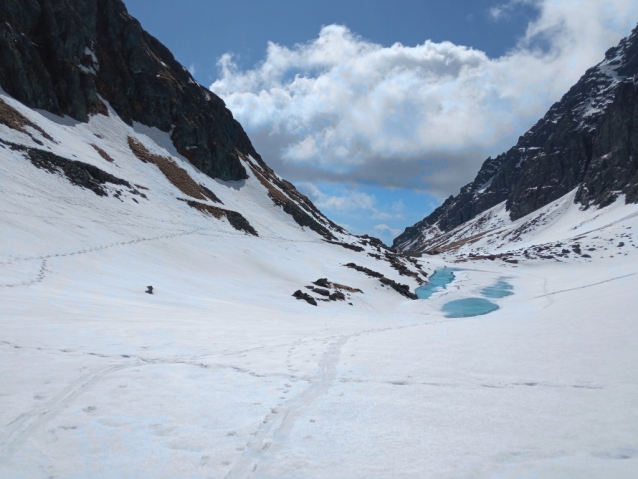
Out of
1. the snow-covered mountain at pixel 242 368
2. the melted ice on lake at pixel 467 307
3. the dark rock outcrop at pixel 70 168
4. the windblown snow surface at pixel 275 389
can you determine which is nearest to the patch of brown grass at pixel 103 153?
the dark rock outcrop at pixel 70 168

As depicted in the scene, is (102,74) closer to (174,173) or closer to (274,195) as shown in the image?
(174,173)

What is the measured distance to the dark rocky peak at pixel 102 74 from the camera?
49844mm

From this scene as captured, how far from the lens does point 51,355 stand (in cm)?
848

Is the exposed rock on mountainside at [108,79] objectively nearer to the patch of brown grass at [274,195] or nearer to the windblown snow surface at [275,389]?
the patch of brown grass at [274,195]

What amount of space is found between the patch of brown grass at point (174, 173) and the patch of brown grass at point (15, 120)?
50.5 ft

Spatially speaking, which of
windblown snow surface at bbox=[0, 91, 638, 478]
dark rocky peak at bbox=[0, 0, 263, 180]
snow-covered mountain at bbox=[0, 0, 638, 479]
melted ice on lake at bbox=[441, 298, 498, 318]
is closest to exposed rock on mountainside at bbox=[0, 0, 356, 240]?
dark rocky peak at bbox=[0, 0, 263, 180]

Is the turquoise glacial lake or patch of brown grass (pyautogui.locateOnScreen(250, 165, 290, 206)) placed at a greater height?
patch of brown grass (pyautogui.locateOnScreen(250, 165, 290, 206))

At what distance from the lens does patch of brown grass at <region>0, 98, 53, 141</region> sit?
122 feet

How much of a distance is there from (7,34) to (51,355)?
6008 cm

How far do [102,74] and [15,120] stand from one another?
104ft

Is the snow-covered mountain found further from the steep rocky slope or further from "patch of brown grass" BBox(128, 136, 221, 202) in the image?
"patch of brown grass" BBox(128, 136, 221, 202)

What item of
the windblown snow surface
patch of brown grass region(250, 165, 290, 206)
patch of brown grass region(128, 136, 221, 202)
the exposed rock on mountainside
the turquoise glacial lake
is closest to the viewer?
the windblown snow surface

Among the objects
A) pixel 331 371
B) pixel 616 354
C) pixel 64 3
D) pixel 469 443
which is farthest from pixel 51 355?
pixel 64 3

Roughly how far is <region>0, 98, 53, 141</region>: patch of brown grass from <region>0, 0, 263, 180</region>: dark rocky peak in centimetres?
861
